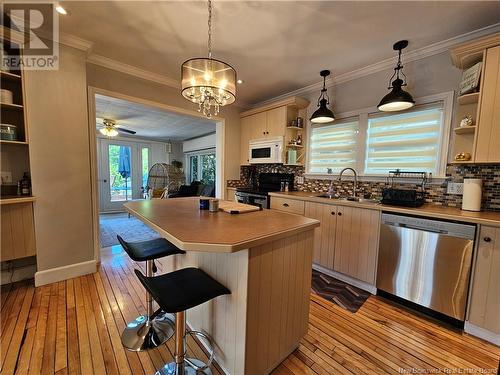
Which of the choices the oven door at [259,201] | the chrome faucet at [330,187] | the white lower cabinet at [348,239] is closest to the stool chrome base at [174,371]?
the white lower cabinet at [348,239]

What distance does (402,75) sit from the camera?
2.42 metres

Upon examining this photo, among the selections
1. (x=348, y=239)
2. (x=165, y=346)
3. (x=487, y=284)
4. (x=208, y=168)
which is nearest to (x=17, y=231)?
(x=165, y=346)

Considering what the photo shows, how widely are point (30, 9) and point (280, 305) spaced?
3.16 meters

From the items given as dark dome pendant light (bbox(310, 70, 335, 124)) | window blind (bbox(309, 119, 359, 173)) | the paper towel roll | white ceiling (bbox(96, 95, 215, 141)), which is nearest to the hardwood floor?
the paper towel roll

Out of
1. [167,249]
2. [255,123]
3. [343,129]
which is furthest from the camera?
[255,123]

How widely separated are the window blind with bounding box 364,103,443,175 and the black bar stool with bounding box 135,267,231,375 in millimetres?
2434

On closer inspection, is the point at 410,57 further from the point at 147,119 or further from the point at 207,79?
the point at 147,119

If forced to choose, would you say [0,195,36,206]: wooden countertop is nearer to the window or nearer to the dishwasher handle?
the dishwasher handle

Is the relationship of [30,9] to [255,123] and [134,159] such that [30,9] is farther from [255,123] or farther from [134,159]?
[134,159]

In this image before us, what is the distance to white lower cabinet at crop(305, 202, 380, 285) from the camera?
220 cm

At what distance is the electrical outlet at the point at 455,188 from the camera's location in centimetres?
205

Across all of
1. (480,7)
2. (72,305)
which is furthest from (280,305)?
(480,7)

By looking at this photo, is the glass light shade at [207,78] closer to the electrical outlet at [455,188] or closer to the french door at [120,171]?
the electrical outlet at [455,188]

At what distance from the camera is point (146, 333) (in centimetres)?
160
